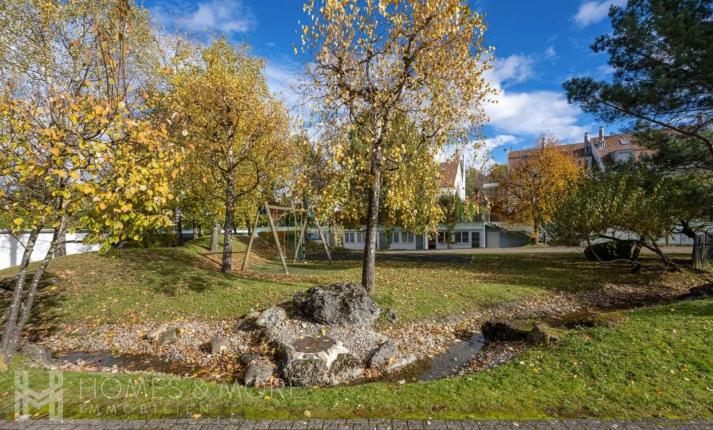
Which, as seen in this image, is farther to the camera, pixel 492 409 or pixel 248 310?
pixel 248 310

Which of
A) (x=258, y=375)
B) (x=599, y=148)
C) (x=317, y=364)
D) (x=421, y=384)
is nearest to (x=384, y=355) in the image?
(x=317, y=364)

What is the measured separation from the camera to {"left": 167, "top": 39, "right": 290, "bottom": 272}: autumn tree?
13812 millimetres

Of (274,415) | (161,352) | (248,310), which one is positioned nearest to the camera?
(274,415)

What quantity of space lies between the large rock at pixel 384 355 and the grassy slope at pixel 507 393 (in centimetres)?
178

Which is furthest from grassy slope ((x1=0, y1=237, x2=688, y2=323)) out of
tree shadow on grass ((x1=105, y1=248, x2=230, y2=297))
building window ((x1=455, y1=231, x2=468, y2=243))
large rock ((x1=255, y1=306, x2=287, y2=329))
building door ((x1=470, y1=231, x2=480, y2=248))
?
building window ((x1=455, y1=231, x2=468, y2=243))

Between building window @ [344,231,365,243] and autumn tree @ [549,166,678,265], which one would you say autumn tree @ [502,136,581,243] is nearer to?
autumn tree @ [549,166,678,265]

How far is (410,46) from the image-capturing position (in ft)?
32.1

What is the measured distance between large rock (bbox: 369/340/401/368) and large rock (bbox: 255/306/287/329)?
8.67 feet

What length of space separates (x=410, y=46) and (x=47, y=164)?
8096 millimetres

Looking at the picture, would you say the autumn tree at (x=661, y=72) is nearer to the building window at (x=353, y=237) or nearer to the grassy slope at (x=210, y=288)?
the grassy slope at (x=210, y=288)

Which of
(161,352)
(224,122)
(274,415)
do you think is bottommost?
(161,352)

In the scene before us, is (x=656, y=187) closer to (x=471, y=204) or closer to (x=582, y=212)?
(x=582, y=212)

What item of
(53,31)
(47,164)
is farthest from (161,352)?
(53,31)

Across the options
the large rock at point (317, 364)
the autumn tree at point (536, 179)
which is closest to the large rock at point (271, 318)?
the large rock at point (317, 364)
